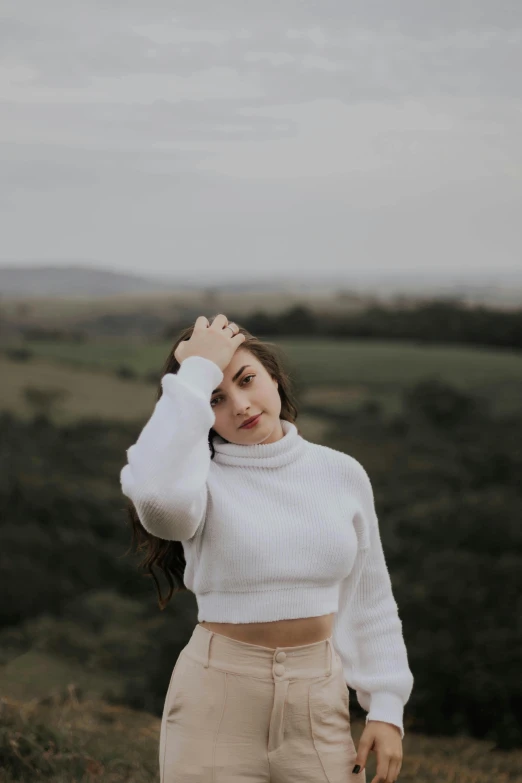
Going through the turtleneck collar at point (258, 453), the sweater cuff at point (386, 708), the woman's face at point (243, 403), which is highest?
the woman's face at point (243, 403)

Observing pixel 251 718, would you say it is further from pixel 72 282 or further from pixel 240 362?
pixel 72 282

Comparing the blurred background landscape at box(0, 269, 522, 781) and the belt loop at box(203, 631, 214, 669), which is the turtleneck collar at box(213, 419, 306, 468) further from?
the blurred background landscape at box(0, 269, 522, 781)

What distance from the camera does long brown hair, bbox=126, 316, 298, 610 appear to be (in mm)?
1882

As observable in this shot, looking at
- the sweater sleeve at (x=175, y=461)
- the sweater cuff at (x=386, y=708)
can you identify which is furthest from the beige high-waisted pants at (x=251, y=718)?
the sweater sleeve at (x=175, y=461)

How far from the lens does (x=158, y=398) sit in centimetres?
189

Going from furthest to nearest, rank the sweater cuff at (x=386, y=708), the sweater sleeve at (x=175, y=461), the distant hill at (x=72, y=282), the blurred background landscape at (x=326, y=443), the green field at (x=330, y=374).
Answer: the green field at (x=330, y=374)
the distant hill at (x=72, y=282)
the blurred background landscape at (x=326, y=443)
the sweater cuff at (x=386, y=708)
the sweater sleeve at (x=175, y=461)

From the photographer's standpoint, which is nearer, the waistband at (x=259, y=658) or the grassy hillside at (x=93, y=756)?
the waistband at (x=259, y=658)

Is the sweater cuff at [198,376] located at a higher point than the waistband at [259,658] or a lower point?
higher

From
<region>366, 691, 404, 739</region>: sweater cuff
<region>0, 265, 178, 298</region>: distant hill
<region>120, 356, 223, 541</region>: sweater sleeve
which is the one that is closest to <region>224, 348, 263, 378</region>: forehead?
<region>120, 356, 223, 541</region>: sweater sleeve

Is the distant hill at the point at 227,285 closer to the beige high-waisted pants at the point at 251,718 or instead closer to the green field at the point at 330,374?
the green field at the point at 330,374

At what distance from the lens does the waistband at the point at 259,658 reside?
1728mm

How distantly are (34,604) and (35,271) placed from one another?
3271 mm

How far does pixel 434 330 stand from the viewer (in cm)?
1095

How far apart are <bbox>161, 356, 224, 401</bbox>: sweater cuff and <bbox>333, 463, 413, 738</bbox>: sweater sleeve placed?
1.17ft
